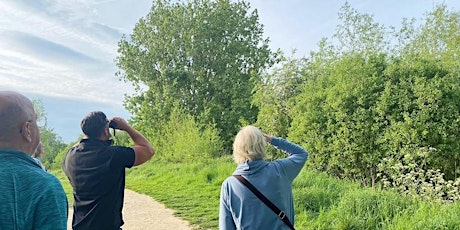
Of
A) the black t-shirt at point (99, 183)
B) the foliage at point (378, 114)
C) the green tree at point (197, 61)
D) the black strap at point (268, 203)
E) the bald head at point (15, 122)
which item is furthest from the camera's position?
the green tree at point (197, 61)

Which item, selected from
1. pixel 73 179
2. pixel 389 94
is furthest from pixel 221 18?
pixel 73 179

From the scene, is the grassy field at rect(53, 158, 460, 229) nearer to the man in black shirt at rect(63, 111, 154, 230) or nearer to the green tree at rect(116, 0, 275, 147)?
the man in black shirt at rect(63, 111, 154, 230)

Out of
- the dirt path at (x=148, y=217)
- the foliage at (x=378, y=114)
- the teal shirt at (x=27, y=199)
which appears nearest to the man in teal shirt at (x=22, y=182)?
the teal shirt at (x=27, y=199)

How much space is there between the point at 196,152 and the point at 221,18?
14.8 meters

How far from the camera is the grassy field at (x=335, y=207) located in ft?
20.6

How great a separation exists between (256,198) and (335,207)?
5.00m

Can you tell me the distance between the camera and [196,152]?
860 inches

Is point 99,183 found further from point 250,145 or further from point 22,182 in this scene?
point 22,182

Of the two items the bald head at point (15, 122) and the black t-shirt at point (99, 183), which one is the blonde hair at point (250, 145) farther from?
the bald head at point (15, 122)

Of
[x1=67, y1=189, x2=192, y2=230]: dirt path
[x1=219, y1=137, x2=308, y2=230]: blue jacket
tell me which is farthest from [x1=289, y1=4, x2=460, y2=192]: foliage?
[x1=219, y1=137, x2=308, y2=230]: blue jacket

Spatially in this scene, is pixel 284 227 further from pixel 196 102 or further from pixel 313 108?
pixel 196 102

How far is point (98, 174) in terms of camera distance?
3299 millimetres

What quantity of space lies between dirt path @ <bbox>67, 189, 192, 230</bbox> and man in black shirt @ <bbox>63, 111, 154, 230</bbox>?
16.8 ft

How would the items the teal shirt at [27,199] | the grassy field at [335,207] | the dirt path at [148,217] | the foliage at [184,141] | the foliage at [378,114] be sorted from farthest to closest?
the foliage at [184,141] < the foliage at [378,114] < the dirt path at [148,217] < the grassy field at [335,207] < the teal shirt at [27,199]
